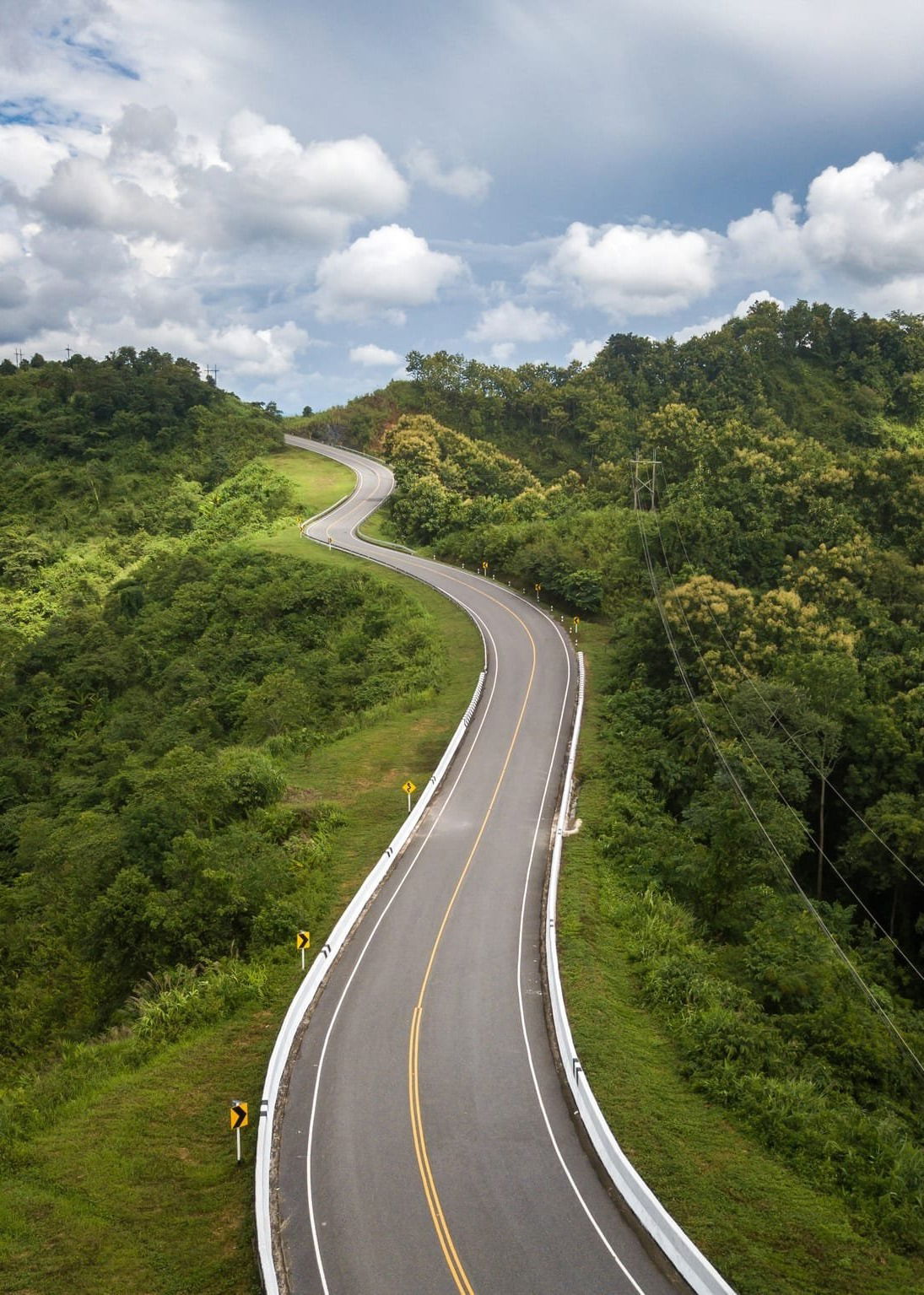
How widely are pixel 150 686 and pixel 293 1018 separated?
32703 mm

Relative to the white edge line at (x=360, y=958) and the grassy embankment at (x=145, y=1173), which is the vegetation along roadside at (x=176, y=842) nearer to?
the grassy embankment at (x=145, y=1173)

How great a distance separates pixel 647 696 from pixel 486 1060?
74.3 ft

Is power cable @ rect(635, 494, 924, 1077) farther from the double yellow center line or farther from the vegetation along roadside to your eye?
the vegetation along roadside

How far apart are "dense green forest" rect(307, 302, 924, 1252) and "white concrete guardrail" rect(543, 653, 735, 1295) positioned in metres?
2.32

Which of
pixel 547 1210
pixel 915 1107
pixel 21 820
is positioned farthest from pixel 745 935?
pixel 21 820

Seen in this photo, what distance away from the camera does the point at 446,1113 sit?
652 inches

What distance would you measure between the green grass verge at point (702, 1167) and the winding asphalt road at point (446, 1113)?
89 cm

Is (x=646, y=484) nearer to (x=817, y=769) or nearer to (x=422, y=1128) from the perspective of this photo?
(x=817, y=769)

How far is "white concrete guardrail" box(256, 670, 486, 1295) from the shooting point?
43.9ft

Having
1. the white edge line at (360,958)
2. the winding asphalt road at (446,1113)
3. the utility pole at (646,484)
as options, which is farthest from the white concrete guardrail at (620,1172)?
the utility pole at (646,484)

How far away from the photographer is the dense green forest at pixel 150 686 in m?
22.2

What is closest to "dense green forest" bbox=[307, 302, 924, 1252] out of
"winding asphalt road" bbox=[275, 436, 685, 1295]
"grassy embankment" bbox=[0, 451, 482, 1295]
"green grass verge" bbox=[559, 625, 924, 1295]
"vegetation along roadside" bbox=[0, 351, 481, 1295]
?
"green grass verge" bbox=[559, 625, 924, 1295]

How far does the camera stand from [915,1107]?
19031 millimetres

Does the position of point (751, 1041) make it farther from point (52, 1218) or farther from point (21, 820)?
point (21, 820)
